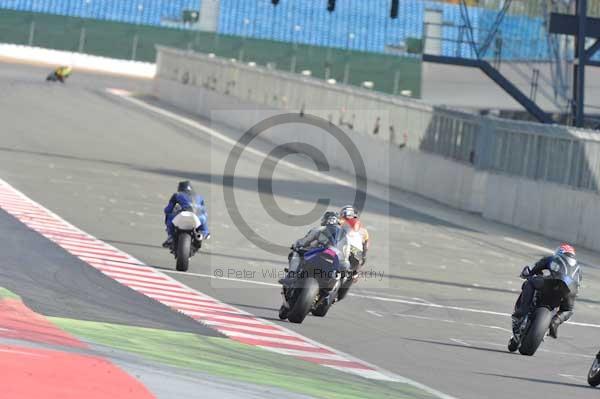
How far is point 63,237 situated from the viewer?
2397cm

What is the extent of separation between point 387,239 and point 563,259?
13553mm

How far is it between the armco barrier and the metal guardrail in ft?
0.14

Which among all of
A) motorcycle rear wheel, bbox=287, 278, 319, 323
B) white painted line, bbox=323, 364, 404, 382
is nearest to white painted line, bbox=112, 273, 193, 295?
motorcycle rear wheel, bbox=287, 278, 319, 323

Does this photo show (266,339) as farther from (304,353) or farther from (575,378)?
(575,378)

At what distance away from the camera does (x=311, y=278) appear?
16922mm

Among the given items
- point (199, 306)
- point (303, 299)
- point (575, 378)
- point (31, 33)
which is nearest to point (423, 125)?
point (199, 306)

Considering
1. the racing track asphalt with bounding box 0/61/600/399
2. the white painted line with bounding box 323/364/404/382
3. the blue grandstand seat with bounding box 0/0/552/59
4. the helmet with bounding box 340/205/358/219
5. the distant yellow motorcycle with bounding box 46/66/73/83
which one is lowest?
the racing track asphalt with bounding box 0/61/600/399

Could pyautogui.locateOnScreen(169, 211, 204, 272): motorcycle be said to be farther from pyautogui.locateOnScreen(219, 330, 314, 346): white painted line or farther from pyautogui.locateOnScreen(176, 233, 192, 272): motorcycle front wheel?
pyautogui.locateOnScreen(219, 330, 314, 346): white painted line

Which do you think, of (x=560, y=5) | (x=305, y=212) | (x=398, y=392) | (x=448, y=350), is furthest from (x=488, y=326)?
(x=560, y=5)

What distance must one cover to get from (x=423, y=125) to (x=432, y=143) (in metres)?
0.92

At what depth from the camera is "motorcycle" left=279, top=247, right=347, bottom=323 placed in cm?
1691

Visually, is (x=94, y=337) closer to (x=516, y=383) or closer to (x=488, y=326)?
(x=516, y=383)

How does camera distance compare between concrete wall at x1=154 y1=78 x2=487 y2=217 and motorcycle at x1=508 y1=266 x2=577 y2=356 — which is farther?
concrete wall at x1=154 y1=78 x2=487 y2=217

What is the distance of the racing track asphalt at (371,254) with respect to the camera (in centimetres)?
1623
